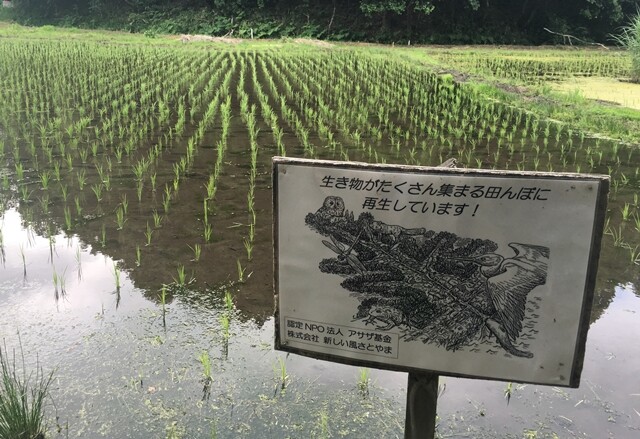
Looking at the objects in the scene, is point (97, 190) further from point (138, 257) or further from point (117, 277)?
point (117, 277)

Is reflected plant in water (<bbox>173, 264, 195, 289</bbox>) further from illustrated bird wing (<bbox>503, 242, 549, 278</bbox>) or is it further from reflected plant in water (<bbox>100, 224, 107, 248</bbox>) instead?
illustrated bird wing (<bbox>503, 242, 549, 278</bbox>)

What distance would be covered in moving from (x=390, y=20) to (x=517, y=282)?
1052 inches

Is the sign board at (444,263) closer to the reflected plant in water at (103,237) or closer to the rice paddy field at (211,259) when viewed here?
the rice paddy field at (211,259)

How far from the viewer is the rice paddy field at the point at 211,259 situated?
7.35 ft

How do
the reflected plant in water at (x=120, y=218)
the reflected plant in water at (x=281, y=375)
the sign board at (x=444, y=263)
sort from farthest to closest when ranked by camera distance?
the reflected plant in water at (x=120, y=218) → the reflected plant in water at (x=281, y=375) → the sign board at (x=444, y=263)

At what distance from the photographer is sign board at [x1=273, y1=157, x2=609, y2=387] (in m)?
1.51

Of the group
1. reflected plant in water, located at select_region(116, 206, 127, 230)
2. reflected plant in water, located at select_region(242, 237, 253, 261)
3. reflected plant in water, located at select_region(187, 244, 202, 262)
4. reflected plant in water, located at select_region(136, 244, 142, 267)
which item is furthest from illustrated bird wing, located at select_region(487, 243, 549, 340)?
reflected plant in water, located at select_region(116, 206, 127, 230)

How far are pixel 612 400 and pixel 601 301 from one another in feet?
3.35

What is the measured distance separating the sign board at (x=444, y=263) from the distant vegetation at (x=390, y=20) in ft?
79.4

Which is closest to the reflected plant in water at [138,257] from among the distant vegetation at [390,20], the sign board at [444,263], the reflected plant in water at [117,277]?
the reflected plant in water at [117,277]

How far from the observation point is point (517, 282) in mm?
1547

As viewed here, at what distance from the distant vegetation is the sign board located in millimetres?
24196

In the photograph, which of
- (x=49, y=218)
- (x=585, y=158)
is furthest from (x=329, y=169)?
(x=585, y=158)

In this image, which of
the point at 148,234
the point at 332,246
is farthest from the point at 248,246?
the point at 332,246
